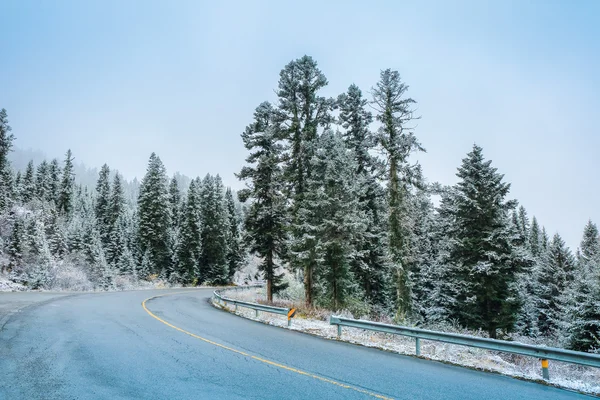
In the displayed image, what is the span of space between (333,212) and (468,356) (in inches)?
549

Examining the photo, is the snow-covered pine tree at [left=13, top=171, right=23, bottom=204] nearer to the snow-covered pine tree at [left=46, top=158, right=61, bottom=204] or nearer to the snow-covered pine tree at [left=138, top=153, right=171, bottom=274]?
the snow-covered pine tree at [left=46, top=158, right=61, bottom=204]

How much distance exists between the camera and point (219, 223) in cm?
5253

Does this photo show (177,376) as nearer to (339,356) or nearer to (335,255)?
(339,356)

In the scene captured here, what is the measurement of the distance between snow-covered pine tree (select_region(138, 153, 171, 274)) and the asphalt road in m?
40.9

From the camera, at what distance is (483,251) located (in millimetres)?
21719

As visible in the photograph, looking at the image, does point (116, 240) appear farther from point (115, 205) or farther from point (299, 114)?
point (299, 114)

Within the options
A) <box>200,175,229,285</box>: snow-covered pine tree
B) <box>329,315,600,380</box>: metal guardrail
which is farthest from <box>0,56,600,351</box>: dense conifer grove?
<box>200,175,229,285</box>: snow-covered pine tree

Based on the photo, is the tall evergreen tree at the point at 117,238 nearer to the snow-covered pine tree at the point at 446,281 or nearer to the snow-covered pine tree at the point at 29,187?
the snow-covered pine tree at the point at 29,187

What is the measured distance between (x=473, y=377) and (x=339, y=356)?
3274mm

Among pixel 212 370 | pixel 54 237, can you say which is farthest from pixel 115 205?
pixel 212 370

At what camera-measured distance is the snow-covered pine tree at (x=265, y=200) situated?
2577 cm

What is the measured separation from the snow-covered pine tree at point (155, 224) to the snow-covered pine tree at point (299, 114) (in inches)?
1351

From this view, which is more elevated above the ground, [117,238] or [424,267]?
[117,238]

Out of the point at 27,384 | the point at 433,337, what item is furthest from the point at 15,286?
the point at 433,337
